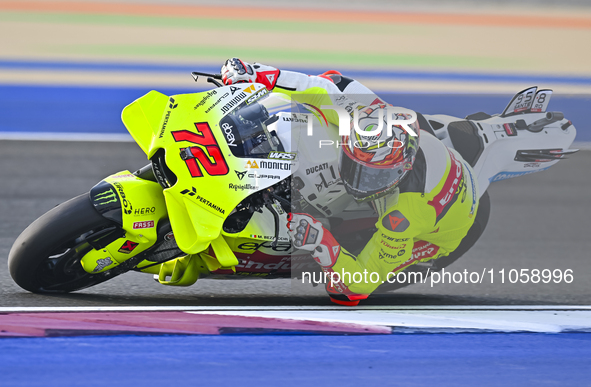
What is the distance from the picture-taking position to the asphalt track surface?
130 inches

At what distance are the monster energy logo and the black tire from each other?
3 cm

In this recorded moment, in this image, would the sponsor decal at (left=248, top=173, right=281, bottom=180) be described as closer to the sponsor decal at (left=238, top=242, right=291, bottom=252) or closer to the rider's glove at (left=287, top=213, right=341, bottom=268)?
the rider's glove at (left=287, top=213, right=341, bottom=268)

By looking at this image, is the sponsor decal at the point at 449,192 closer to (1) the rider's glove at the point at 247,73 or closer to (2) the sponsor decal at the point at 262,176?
(2) the sponsor decal at the point at 262,176

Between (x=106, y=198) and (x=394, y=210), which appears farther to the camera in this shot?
(x=394, y=210)

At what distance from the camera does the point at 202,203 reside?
103 inches

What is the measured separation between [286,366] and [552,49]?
7144mm

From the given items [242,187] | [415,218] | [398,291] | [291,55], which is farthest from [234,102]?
[291,55]

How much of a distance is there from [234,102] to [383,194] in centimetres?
74

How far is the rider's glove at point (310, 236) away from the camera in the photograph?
9.46ft

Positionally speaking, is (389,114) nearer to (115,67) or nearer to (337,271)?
(337,271)

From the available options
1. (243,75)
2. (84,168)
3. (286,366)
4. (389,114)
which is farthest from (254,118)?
(84,168)

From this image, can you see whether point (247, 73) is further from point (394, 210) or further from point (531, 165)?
point (531, 165)

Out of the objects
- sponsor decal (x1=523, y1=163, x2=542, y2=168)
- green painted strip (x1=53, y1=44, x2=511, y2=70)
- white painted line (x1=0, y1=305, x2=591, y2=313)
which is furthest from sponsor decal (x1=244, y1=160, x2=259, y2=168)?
green painted strip (x1=53, y1=44, x2=511, y2=70)

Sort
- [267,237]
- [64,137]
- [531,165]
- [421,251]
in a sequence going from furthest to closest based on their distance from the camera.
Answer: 1. [64,137]
2. [531,165]
3. [421,251]
4. [267,237]
